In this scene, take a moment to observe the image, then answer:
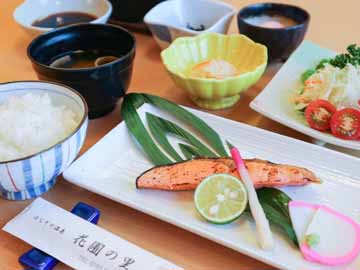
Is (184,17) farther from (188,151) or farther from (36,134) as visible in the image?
(36,134)

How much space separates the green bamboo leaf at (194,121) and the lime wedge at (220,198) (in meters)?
0.14

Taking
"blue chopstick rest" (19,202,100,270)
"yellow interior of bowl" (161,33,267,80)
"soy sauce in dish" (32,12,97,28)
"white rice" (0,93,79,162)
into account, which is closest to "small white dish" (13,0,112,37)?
"soy sauce in dish" (32,12,97,28)

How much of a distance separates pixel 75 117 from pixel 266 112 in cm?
40

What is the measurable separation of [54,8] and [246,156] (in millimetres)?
796

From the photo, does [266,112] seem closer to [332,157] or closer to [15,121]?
[332,157]

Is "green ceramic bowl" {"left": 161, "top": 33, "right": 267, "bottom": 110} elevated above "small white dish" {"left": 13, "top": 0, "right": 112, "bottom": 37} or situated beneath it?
situated beneath

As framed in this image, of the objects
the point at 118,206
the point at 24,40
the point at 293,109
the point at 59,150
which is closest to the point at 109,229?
the point at 118,206

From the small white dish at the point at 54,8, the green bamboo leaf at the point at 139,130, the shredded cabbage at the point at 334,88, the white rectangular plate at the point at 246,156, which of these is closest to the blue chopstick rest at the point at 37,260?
the white rectangular plate at the point at 246,156

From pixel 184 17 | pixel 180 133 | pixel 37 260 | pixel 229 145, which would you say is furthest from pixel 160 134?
pixel 184 17

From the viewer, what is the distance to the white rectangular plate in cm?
69

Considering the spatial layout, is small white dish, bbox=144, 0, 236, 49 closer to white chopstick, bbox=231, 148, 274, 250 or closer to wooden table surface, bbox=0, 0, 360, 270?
wooden table surface, bbox=0, 0, 360, 270

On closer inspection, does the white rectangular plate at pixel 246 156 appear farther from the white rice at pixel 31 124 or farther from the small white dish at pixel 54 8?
the small white dish at pixel 54 8

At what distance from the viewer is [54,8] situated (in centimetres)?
134

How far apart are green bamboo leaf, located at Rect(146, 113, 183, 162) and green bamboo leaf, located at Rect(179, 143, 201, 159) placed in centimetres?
2
